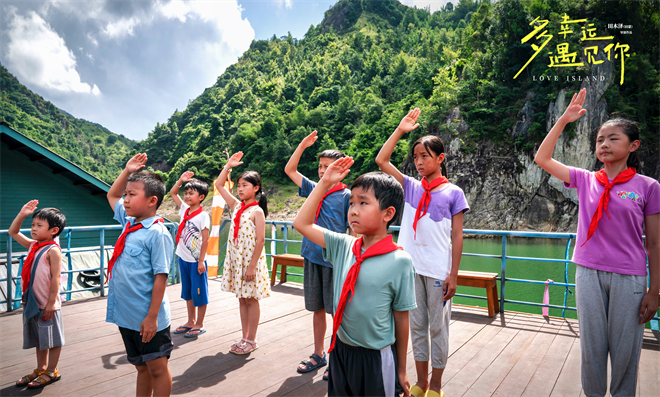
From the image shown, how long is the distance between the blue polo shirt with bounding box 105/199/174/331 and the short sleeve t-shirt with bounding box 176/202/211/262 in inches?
63.7

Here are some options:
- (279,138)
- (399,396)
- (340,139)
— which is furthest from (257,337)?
(279,138)

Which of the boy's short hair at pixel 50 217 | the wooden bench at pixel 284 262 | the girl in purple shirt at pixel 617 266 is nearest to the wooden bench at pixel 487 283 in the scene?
the girl in purple shirt at pixel 617 266

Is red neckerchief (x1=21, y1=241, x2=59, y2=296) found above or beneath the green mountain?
beneath

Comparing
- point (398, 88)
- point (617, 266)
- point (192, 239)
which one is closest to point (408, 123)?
point (617, 266)

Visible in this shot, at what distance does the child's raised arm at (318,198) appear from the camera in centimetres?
146

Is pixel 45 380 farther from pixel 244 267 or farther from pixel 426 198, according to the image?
pixel 426 198

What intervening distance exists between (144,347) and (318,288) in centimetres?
127

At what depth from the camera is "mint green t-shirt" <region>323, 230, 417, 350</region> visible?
1515 millimetres

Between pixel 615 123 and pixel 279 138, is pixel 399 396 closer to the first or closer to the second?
pixel 615 123

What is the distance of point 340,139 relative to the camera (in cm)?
4859

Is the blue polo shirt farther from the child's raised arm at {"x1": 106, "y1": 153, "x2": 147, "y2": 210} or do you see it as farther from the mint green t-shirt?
the mint green t-shirt

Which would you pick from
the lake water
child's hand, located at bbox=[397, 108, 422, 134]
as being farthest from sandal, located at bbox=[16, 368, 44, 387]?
the lake water

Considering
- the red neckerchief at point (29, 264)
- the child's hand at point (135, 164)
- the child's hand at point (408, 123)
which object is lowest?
the red neckerchief at point (29, 264)

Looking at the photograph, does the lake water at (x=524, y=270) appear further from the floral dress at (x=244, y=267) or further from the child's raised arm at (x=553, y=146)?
the child's raised arm at (x=553, y=146)
